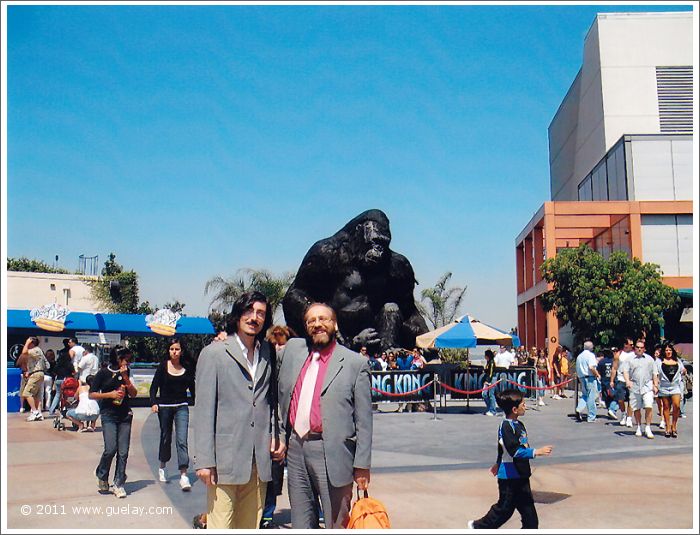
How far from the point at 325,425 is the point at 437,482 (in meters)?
3.91

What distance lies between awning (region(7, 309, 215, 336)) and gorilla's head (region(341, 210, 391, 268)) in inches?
217

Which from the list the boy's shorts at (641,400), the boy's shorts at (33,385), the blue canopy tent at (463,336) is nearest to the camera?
the boy's shorts at (641,400)

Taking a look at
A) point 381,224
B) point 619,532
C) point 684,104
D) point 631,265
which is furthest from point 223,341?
point 684,104

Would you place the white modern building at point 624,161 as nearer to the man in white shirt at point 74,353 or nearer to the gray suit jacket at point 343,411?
the man in white shirt at point 74,353

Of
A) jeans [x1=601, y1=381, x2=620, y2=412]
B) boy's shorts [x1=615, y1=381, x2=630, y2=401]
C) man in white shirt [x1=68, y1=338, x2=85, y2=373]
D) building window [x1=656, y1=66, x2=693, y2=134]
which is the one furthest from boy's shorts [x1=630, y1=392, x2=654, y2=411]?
building window [x1=656, y1=66, x2=693, y2=134]

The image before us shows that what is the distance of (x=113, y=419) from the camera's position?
7.15 meters

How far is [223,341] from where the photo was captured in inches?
158

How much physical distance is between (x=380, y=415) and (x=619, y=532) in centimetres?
1097

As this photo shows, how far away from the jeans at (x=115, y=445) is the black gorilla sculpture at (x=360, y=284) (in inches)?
415

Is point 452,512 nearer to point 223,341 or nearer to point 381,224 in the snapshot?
point 223,341

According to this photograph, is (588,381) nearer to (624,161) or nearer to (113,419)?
(113,419)

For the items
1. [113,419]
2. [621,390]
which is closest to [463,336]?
[621,390]

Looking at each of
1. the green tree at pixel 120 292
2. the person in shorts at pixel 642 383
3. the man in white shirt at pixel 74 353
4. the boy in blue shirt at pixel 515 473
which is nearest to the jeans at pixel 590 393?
the person in shorts at pixel 642 383

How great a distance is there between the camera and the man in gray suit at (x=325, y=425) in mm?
3867
